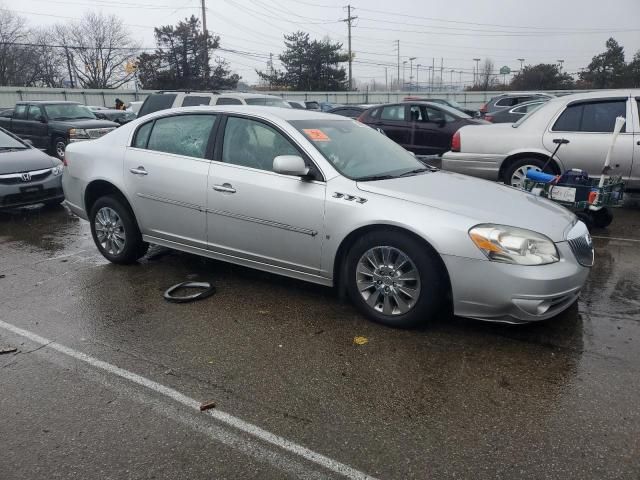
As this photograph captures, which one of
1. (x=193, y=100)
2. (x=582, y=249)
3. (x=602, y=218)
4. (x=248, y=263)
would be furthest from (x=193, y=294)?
(x=193, y=100)

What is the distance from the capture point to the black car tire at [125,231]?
5.30 meters

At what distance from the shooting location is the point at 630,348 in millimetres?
3564

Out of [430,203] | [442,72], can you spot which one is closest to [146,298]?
[430,203]

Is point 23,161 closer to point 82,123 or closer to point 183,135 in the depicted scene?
point 183,135

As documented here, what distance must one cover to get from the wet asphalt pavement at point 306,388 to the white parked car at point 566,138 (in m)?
2.83

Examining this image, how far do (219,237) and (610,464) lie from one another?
10.8 ft

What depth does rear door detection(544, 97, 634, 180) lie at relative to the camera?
7059mm

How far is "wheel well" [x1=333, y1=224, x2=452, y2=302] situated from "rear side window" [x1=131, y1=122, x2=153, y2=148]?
2.43 metres

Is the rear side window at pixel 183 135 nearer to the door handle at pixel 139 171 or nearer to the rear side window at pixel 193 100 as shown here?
the door handle at pixel 139 171

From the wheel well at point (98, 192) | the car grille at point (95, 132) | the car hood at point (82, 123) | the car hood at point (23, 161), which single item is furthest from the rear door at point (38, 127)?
the wheel well at point (98, 192)

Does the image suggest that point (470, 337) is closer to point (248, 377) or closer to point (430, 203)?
point (430, 203)

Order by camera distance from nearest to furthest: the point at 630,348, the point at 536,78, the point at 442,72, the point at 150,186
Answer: the point at 630,348, the point at 150,186, the point at 536,78, the point at 442,72

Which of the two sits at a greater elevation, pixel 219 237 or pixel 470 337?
pixel 219 237

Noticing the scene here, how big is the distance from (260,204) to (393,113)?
917 cm
